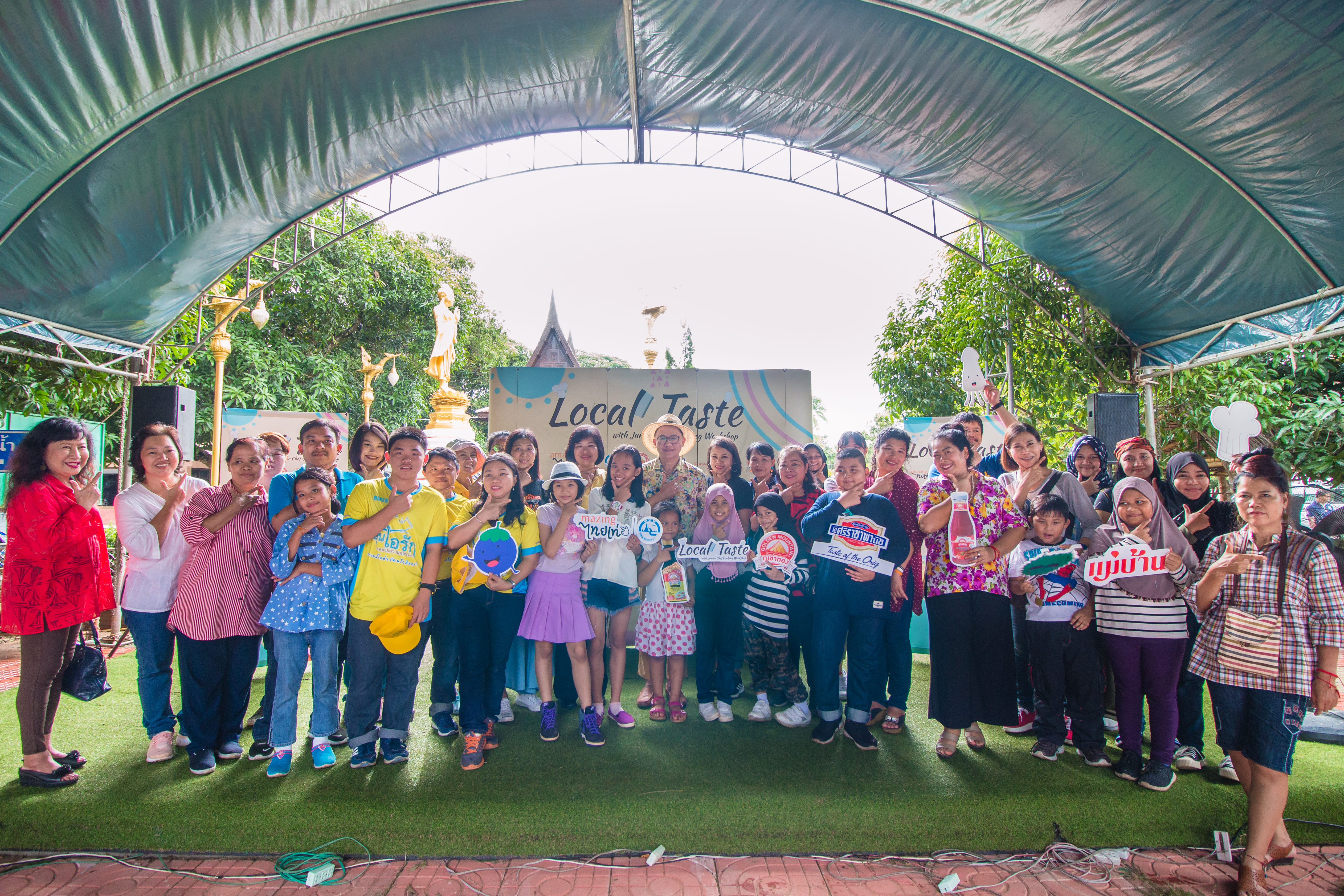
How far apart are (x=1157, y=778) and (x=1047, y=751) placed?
1.44 feet

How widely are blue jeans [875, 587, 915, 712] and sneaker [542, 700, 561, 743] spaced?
1747 mm

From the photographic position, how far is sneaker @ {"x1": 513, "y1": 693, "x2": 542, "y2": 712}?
12.6ft

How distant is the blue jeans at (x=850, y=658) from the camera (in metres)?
3.32

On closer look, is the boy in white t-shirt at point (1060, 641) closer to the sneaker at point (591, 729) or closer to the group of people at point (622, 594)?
the group of people at point (622, 594)

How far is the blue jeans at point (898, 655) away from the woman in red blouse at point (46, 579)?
12.8 ft

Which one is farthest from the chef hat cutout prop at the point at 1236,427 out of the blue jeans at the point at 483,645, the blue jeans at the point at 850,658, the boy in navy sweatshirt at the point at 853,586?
the blue jeans at the point at 483,645

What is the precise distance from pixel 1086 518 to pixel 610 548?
251 cm

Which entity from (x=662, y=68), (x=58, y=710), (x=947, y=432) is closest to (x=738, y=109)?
(x=662, y=68)

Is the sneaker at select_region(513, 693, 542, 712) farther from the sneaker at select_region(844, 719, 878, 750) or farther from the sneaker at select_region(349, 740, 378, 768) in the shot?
the sneaker at select_region(844, 719, 878, 750)

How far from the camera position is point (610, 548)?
11.4 ft

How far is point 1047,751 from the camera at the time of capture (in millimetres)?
3191

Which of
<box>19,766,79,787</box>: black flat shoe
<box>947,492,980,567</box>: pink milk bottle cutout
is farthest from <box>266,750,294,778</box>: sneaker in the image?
<box>947,492,980,567</box>: pink milk bottle cutout

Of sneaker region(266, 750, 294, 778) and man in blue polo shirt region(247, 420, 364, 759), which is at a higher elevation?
man in blue polo shirt region(247, 420, 364, 759)

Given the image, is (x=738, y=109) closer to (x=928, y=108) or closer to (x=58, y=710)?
(x=928, y=108)
